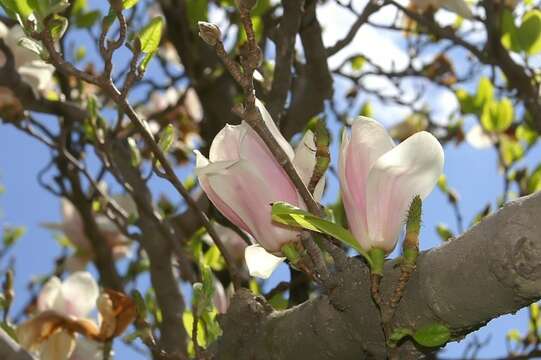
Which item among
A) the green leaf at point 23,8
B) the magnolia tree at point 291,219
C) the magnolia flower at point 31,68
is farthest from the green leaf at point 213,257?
the green leaf at point 23,8

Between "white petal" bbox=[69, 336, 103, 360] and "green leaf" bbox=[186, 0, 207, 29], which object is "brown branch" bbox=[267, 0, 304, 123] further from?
"white petal" bbox=[69, 336, 103, 360]

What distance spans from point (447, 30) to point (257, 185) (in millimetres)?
990

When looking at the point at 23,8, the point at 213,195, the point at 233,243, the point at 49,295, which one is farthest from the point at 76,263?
the point at 213,195

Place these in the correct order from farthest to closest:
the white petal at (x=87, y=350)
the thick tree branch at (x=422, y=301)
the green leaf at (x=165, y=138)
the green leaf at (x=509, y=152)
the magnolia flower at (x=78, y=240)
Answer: the magnolia flower at (x=78, y=240) → the green leaf at (x=509, y=152) → the white petal at (x=87, y=350) → the green leaf at (x=165, y=138) → the thick tree branch at (x=422, y=301)

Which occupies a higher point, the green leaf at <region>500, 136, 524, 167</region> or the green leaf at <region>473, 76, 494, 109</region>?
the green leaf at <region>473, 76, 494, 109</region>

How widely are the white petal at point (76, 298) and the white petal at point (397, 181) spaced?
753mm

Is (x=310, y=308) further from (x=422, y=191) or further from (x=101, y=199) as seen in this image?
(x=101, y=199)

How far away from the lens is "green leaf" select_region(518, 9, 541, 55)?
1.56 metres

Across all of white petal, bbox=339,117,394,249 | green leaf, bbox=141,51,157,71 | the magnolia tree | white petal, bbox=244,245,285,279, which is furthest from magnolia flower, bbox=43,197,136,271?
white petal, bbox=339,117,394,249

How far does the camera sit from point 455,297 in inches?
24.7

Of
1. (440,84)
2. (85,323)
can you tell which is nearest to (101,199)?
(85,323)

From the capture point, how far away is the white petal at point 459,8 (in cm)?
136

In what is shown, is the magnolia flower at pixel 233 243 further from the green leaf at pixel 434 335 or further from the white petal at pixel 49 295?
Answer: the green leaf at pixel 434 335

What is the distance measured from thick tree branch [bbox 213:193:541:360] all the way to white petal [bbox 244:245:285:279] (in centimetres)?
3
